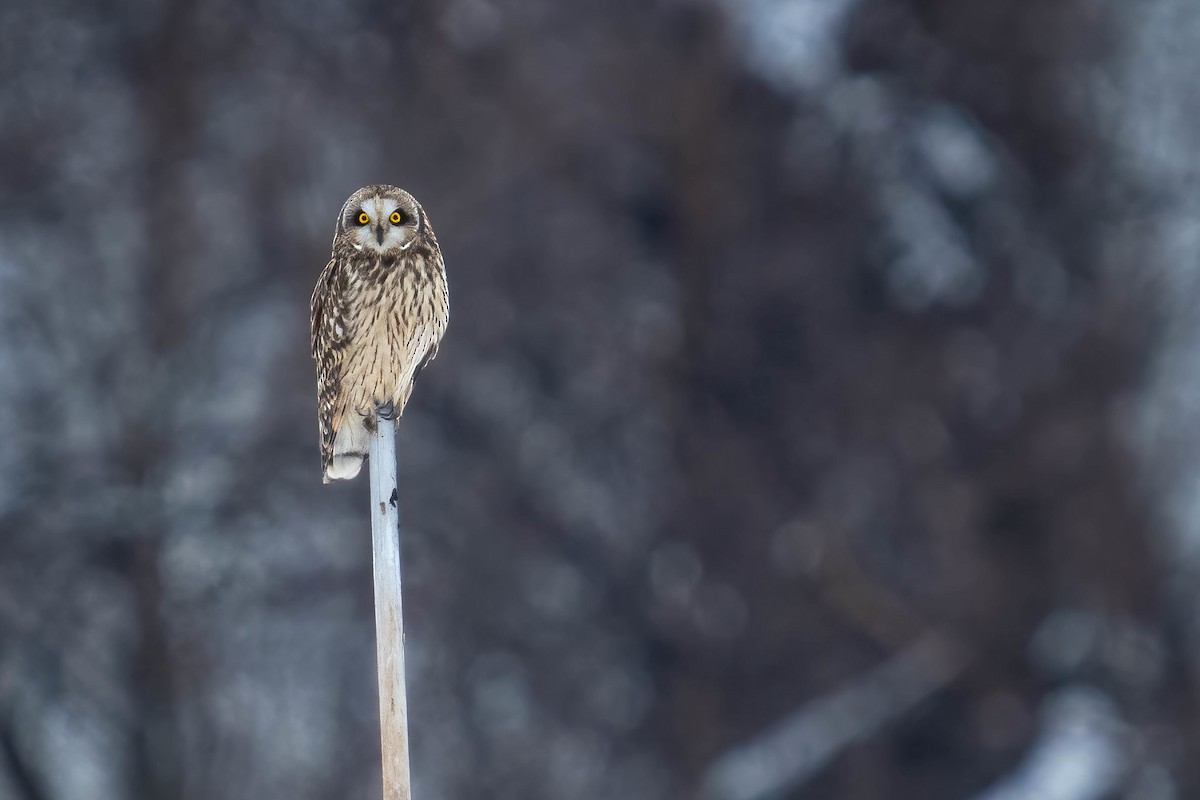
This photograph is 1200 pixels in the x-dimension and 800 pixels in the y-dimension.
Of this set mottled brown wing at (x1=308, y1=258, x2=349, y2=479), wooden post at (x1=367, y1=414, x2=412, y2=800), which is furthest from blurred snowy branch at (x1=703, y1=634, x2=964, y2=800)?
wooden post at (x1=367, y1=414, x2=412, y2=800)

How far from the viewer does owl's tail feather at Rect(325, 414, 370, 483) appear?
4238 millimetres

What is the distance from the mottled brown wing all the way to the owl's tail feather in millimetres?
18

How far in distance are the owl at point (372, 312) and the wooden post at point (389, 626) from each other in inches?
26.6

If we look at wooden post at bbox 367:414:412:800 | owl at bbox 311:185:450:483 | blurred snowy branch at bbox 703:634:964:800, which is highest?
blurred snowy branch at bbox 703:634:964:800

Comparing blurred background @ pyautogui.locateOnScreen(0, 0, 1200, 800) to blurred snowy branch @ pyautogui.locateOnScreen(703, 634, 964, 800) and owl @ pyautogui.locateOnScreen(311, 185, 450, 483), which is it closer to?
blurred snowy branch @ pyautogui.locateOnScreen(703, 634, 964, 800)

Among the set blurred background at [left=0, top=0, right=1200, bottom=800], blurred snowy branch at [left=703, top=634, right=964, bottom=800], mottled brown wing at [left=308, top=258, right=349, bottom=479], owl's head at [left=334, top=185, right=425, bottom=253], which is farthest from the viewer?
blurred snowy branch at [left=703, top=634, right=964, bottom=800]

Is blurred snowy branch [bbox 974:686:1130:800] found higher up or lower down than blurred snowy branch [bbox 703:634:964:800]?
lower down

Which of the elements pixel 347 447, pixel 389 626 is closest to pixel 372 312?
pixel 347 447

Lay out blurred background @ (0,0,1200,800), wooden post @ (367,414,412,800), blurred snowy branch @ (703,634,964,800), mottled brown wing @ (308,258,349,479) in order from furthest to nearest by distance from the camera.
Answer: blurred snowy branch @ (703,634,964,800) < blurred background @ (0,0,1200,800) < mottled brown wing @ (308,258,349,479) < wooden post @ (367,414,412,800)

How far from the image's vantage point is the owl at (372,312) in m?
4.12

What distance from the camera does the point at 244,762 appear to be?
27.0 feet

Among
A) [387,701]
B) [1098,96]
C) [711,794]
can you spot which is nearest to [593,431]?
[711,794]

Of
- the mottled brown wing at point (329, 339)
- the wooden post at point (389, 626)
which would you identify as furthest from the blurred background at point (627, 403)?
the wooden post at point (389, 626)

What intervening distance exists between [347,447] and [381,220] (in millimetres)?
574
